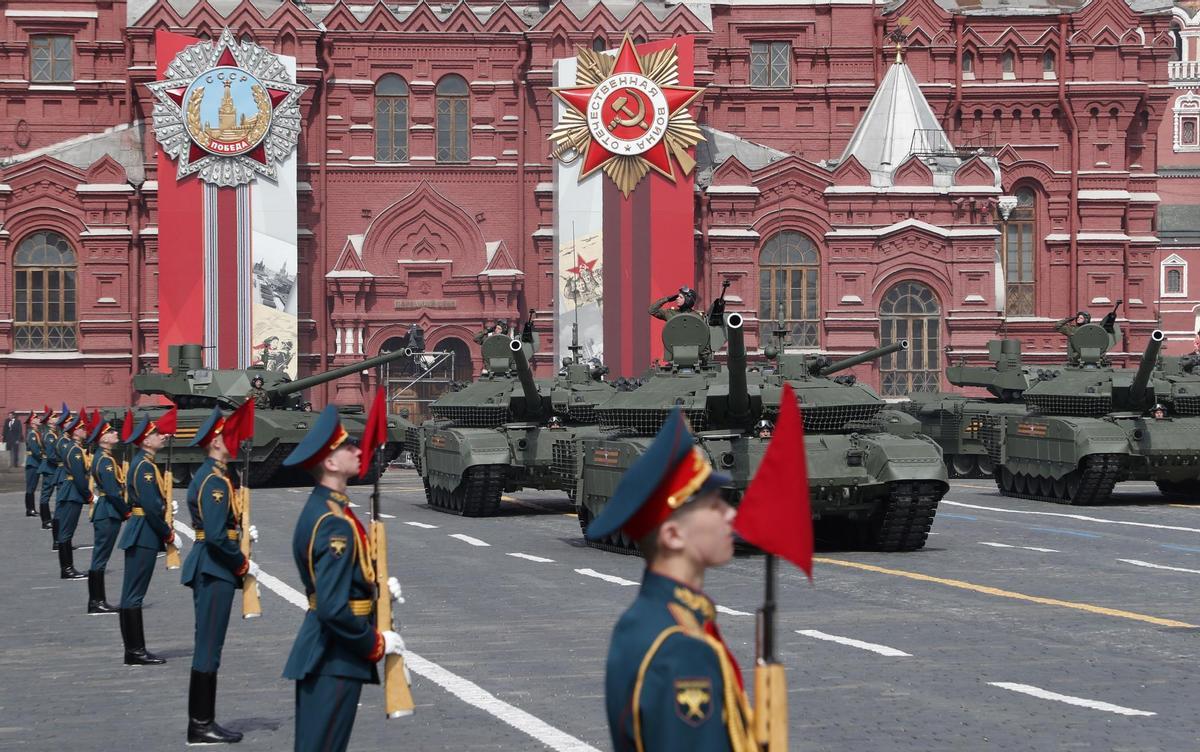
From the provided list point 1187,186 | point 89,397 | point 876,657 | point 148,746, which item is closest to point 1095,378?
point 876,657

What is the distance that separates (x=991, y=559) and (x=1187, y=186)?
2835 inches

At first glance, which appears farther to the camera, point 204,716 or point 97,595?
point 97,595

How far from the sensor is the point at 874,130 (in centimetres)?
5225

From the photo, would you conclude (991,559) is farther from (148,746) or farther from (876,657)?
(148,746)

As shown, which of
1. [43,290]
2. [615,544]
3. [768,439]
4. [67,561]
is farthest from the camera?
[43,290]

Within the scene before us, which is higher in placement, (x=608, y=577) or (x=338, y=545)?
(x=338, y=545)

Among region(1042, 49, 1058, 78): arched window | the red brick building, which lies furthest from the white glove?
region(1042, 49, 1058, 78): arched window

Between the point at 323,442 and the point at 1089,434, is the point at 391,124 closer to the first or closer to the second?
the point at 1089,434

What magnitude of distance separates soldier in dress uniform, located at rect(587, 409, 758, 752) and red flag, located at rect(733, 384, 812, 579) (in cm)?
7

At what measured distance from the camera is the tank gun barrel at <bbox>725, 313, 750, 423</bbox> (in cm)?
2014

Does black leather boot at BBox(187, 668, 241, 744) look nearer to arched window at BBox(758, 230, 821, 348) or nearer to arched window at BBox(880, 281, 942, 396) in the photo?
arched window at BBox(880, 281, 942, 396)

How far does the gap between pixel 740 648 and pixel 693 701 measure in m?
8.84

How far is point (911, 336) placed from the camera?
166 feet

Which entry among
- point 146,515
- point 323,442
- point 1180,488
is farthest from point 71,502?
point 1180,488
